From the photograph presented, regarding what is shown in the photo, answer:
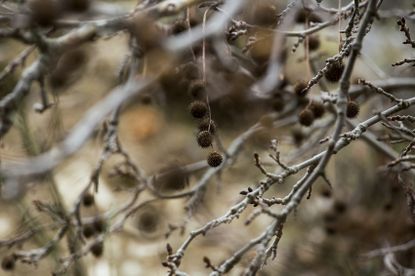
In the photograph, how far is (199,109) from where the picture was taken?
2.53 m

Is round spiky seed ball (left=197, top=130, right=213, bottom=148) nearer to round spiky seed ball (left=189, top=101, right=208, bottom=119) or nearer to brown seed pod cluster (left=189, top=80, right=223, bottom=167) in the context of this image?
brown seed pod cluster (left=189, top=80, right=223, bottom=167)

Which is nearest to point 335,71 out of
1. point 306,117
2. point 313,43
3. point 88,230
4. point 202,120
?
point 306,117

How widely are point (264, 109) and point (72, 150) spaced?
254 cm

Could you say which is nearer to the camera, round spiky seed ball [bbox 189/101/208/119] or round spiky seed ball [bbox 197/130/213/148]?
round spiky seed ball [bbox 197/130/213/148]

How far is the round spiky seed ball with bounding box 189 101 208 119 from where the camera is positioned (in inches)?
99.5

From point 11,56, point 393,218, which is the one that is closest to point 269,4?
point 393,218

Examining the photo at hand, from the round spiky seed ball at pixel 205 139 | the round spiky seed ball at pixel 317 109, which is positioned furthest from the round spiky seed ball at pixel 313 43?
the round spiky seed ball at pixel 205 139

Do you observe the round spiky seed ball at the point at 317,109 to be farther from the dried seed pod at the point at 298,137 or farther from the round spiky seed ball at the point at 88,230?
the round spiky seed ball at the point at 88,230

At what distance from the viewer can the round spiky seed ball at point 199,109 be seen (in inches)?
99.5

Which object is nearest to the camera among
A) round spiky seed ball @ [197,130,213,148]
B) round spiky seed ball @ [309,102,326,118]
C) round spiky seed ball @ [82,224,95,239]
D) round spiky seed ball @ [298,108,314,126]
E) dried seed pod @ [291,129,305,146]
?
round spiky seed ball @ [197,130,213,148]

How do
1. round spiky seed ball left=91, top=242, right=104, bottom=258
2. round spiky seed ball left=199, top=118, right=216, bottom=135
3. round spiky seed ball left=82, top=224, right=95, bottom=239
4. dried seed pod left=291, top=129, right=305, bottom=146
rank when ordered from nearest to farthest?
round spiky seed ball left=199, top=118, right=216, bottom=135 → round spiky seed ball left=91, top=242, right=104, bottom=258 → round spiky seed ball left=82, top=224, right=95, bottom=239 → dried seed pod left=291, top=129, right=305, bottom=146

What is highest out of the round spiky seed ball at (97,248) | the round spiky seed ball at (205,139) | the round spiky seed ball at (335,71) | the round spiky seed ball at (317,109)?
the round spiky seed ball at (317,109)

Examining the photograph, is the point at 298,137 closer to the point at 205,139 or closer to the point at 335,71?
the point at 335,71

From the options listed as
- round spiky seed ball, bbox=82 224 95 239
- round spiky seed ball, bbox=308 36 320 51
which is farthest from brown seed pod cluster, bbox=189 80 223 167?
round spiky seed ball, bbox=82 224 95 239
